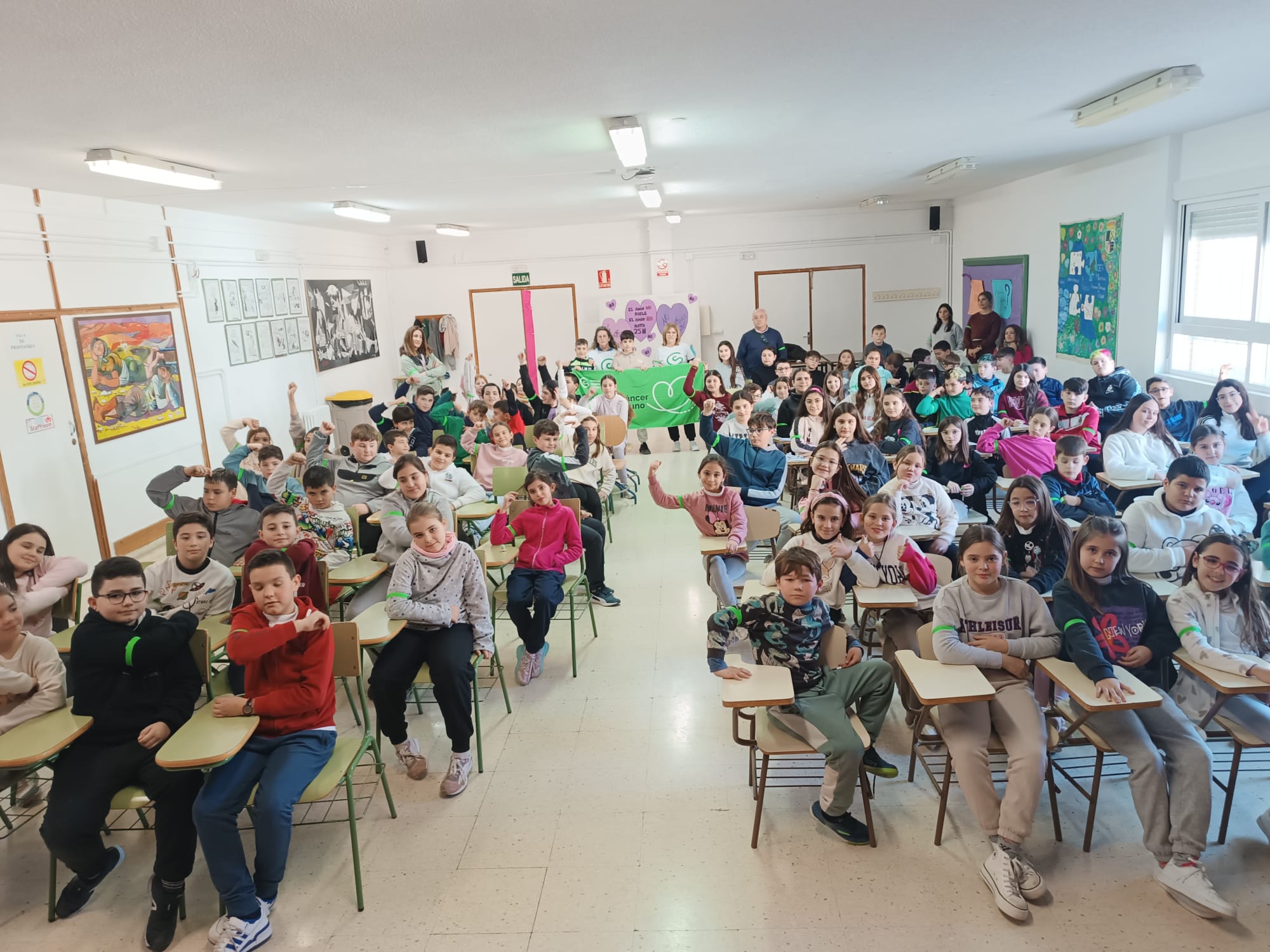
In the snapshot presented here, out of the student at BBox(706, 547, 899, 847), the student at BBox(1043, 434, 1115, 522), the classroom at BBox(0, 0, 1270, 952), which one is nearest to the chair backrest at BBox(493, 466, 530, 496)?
the classroom at BBox(0, 0, 1270, 952)

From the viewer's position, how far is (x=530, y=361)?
47.2 ft

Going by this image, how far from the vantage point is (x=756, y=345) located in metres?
11.4

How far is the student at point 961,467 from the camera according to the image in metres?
5.71

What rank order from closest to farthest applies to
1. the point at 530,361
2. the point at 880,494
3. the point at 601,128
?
1. the point at 880,494
2. the point at 601,128
3. the point at 530,361

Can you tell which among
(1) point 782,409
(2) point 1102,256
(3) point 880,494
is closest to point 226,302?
(1) point 782,409

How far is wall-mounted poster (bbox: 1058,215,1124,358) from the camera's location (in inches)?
320

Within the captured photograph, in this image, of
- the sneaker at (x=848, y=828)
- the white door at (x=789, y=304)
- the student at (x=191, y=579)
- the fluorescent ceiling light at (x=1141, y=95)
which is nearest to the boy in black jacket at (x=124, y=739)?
the student at (x=191, y=579)

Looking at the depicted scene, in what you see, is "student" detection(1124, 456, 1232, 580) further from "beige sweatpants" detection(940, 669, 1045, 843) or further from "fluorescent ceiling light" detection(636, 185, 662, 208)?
"fluorescent ceiling light" detection(636, 185, 662, 208)

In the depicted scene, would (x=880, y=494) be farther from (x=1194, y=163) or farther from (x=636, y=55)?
(x=1194, y=163)

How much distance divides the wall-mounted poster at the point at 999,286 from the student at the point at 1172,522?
271 inches

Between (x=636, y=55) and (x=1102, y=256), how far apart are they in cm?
674

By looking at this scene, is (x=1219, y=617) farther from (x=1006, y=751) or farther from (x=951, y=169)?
(x=951, y=169)

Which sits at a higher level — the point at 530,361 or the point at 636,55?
the point at 636,55

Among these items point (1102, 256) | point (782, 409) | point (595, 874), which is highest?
point (1102, 256)
